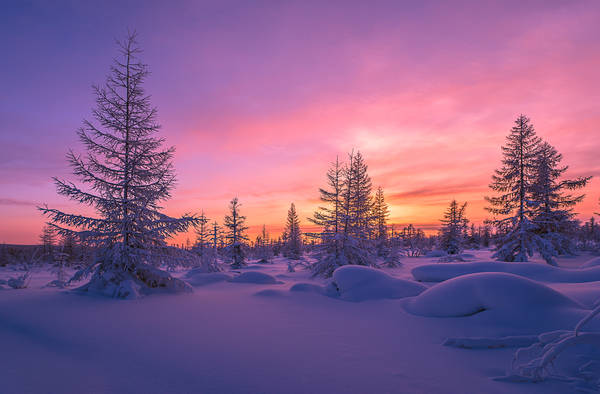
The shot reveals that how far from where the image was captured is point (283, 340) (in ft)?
14.3

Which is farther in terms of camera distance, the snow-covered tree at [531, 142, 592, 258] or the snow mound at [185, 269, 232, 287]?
the snow-covered tree at [531, 142, 592, 258]

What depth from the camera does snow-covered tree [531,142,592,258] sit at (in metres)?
19.4

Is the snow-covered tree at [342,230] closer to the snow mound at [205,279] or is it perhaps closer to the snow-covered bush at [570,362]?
the snow mound at [205,279]

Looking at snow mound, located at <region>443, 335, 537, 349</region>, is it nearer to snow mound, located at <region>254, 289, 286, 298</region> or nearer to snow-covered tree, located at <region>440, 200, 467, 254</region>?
snow mound, located at <region>254, 289, 286, 298</region>

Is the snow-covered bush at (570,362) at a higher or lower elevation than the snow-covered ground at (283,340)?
higher

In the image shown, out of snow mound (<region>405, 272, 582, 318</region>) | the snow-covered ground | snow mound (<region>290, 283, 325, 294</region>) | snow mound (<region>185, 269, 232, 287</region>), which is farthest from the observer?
snow mound (<region>185, 269, 232, 287</region>)

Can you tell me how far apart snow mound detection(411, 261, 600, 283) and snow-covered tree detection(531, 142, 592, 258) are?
12.2m

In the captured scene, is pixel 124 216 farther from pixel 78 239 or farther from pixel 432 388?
pixel 432 388

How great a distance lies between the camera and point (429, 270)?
1108cm

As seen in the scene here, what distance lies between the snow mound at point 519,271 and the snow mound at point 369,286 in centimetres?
365

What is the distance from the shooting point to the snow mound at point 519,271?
828cm

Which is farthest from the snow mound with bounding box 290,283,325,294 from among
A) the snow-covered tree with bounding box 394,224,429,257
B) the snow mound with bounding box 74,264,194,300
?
the snow-covered tree with bounding box 394,224,429,257

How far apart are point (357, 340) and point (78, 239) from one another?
9291mm

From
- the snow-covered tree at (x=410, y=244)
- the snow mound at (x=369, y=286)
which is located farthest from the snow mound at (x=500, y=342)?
the snow-covered tree at (x=410, y=244)
